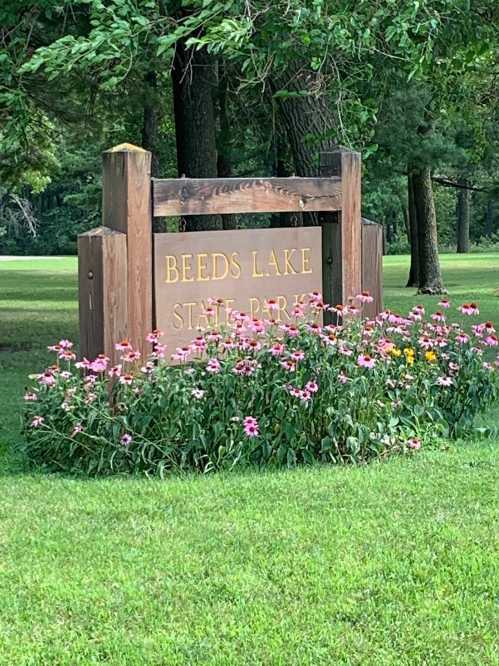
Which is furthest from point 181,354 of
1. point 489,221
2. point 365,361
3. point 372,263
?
point 489,221

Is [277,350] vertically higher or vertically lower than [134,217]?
lower

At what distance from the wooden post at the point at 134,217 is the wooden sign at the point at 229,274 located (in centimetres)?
9

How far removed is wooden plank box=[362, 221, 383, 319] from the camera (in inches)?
312

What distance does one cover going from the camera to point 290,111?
32.6 ft

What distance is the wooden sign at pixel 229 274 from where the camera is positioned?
6.67 metres

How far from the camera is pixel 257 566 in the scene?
13.7 feet

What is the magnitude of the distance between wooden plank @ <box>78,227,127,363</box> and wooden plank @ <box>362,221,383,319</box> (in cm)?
219

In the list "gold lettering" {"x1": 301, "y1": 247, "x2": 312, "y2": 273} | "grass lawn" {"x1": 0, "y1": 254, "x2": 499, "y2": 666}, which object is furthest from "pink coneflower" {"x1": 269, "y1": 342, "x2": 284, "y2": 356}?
"gold lettering" {"x1": 301, "y1": 247, "x2": 312, "y2": 273}

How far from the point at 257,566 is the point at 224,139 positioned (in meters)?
14.2

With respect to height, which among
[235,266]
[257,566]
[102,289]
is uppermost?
[235,266]

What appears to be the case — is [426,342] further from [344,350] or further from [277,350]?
[277,350]

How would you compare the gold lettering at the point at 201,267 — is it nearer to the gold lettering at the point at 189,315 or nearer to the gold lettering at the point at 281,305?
the gold lettering at the point at 189,315

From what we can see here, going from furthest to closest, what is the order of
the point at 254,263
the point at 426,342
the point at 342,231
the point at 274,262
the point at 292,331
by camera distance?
the point at 342,231
the point at 274,262
the point at 254,263
the point at 426,342
the point at 292,331

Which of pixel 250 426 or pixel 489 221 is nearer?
pixel 250 426
